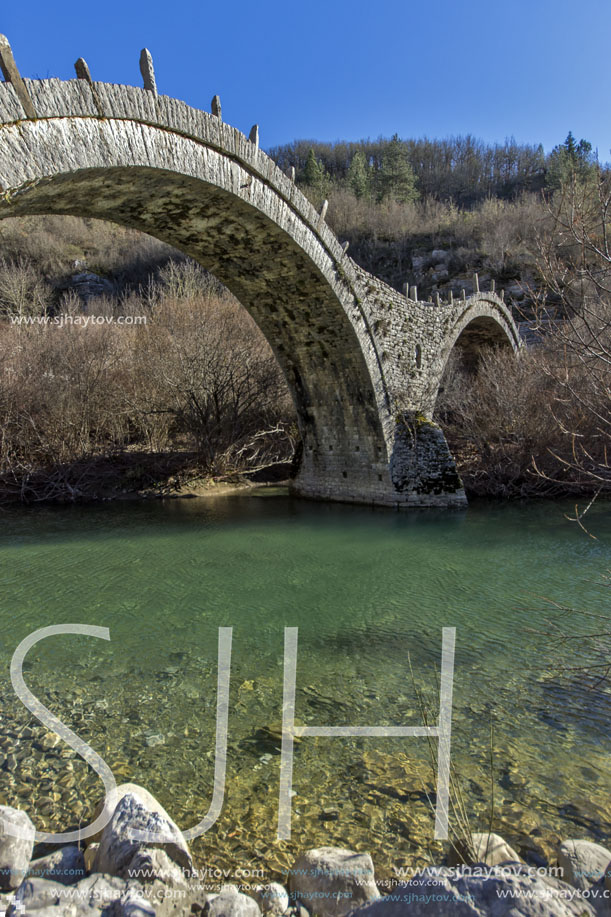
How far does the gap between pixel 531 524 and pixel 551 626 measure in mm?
4955

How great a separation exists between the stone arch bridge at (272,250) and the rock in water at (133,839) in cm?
427

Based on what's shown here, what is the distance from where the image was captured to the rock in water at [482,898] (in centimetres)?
200

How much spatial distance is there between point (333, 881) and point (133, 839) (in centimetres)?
83

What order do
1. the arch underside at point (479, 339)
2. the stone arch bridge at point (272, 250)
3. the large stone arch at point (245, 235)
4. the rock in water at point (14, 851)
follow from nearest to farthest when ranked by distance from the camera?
the rock in water at point (14, 851)
the stone arch bridge at point (272, 250)
the large stone arch at point (245, 235)
the arch underside at point (479, 339)

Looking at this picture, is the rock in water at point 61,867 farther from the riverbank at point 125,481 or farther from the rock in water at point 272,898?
the riverbank at point 125,481

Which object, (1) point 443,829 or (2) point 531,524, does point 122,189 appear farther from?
(2) point 531,524

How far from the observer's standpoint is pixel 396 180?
42.6 metres

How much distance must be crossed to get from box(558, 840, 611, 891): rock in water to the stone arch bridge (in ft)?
17.4

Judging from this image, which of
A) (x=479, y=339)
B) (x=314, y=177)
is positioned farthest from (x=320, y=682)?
(x=314, y=177)

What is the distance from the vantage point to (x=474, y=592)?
671 centimetres

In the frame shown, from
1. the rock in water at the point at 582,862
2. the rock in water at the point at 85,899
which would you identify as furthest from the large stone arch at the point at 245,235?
the rock in water at the point at 582,862

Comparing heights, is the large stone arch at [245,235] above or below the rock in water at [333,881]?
above

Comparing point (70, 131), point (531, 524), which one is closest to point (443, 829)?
point (70, 131)

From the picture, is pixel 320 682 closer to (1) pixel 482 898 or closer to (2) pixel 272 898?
(2) pixel 272 898
